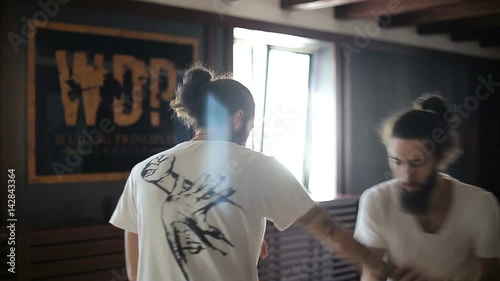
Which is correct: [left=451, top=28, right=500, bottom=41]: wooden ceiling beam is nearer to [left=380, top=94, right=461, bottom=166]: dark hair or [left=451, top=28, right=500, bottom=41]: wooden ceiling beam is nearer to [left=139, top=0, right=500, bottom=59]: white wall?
[left=139, top=0, right=500, bottom=59]: white wall

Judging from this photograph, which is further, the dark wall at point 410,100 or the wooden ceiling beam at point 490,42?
the wooden ceiling beam at point 490,42

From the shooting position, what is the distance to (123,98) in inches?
115

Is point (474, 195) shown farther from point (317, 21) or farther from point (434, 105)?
point (317, 21)

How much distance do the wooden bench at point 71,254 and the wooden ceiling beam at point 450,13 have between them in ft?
9.28

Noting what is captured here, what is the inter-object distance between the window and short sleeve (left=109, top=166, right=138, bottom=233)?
215 centimetres

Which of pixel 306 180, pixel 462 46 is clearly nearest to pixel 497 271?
pixel 306 180

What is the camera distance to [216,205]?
4.83 ft

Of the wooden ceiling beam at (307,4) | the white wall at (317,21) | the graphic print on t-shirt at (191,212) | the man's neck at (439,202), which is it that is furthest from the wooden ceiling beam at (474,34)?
the graphic print on t-shirt at (191,212)

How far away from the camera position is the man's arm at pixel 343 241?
1.56 metres

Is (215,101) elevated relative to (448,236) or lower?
elevated

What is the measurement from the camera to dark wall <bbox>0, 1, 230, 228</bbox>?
→ 8.41 feet

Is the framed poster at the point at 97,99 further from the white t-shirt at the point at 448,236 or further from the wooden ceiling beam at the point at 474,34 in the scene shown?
the wooden ceiling beam at the point at 474,34

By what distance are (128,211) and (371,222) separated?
0.76m

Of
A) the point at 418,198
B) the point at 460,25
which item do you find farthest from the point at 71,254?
the point at 460,25
